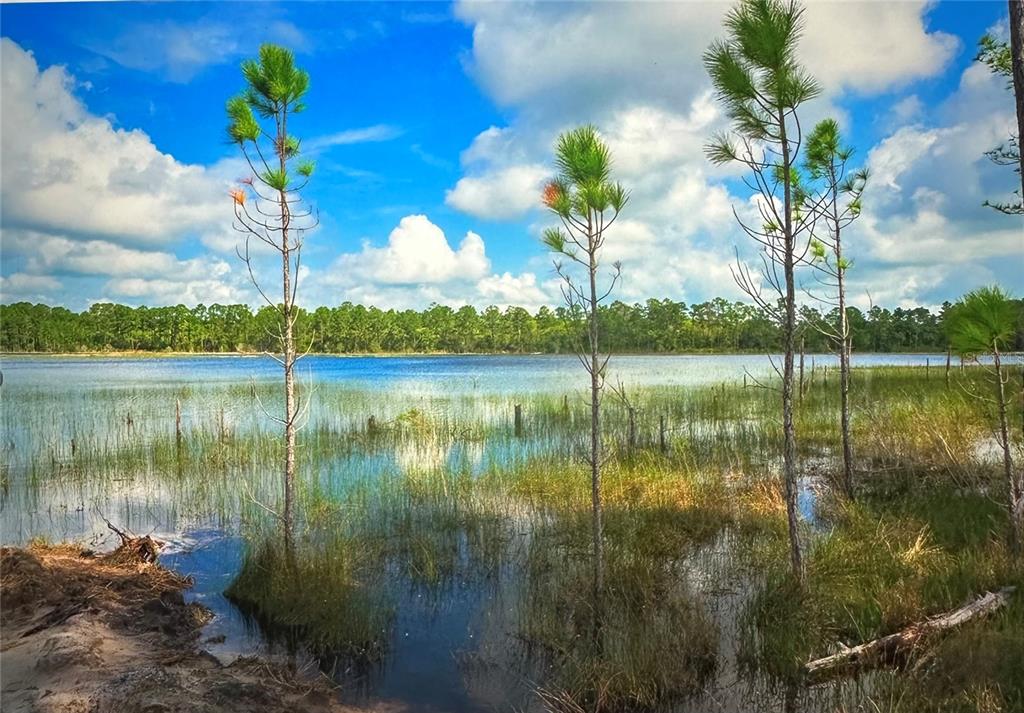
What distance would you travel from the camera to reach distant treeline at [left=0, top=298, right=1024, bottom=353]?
245ft

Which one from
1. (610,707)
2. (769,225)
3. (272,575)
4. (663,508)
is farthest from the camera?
(663,508)

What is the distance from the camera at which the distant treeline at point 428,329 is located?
74.8 meters

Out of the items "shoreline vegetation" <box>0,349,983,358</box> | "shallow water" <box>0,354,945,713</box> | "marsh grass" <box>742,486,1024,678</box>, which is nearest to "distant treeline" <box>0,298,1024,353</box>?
"shoreline vegetation" <box>0,349,983,358</box>

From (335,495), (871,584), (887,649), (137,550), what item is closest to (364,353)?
(335,495)

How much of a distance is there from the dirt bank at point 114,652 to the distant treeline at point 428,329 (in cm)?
5559

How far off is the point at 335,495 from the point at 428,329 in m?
100

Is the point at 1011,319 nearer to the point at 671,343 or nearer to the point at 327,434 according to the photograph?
the point at 327,434

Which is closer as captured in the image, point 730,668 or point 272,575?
point 730,668

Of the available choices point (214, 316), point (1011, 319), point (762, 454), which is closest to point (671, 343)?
point (214, 316)

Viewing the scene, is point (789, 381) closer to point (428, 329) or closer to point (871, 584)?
point (871, 584)

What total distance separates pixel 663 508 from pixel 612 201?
4954 millimetres

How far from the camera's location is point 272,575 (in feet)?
20.8

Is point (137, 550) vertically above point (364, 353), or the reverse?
point (364, 353)

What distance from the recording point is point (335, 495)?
10031 mm
